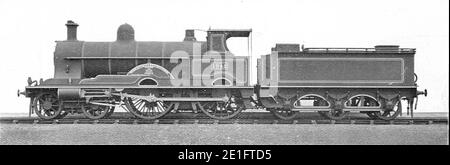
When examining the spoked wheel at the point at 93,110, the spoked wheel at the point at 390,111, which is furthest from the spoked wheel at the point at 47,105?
the spoked wheel at the point at 390,111

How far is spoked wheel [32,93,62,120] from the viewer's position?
11078 mm

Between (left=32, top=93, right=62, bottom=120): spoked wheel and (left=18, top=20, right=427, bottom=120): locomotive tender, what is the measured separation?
0.03m

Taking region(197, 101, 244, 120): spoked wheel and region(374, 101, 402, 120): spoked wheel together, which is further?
region(374, 101, 402, 120): spoked wheel

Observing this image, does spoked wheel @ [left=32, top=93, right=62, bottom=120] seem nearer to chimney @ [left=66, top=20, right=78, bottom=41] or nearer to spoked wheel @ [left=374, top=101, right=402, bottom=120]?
chimney @ [left=66, top=20, right=78, bottom=41]

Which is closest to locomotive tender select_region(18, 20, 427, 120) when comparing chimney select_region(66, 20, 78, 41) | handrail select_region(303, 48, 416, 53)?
handrail select_region(303, 48, 416, 53)

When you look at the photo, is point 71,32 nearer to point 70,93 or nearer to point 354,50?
point 70,93

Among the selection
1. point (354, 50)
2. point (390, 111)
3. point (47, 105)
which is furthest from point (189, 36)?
point (390, 111)

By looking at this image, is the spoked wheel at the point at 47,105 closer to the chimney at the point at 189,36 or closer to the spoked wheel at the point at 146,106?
the spoked wheel at the point at 146,106

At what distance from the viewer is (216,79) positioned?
10906mm

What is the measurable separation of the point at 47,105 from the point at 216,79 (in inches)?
177

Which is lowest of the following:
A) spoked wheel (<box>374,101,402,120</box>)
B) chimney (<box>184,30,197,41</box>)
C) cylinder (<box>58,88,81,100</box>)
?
spoked wheel (<box>374,101,402,120</box>)

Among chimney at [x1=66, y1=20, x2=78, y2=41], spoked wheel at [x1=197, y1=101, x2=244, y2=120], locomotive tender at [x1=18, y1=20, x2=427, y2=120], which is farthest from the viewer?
chimney at [x1=66, y1=20, x2=78, y2=41]

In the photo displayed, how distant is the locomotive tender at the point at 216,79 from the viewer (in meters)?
10.9
